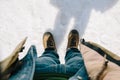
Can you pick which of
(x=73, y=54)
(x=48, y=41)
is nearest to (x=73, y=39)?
(x=48, y=41)

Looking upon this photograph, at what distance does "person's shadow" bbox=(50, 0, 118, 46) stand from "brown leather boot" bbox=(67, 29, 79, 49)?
0.37ft

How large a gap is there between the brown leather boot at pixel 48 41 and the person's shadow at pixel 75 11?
114 mm

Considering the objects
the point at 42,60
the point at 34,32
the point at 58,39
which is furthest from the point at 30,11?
the point at 42,60

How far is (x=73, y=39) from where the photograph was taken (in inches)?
95.1

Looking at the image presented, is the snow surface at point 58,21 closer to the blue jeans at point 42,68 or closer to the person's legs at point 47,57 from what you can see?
the person's legs at point 47,57

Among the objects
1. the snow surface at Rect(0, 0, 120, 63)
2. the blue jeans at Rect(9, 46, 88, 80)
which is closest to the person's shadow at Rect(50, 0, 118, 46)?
the snow surface at Rect(0, 0, 120, 63)

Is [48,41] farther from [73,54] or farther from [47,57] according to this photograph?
[47,57]

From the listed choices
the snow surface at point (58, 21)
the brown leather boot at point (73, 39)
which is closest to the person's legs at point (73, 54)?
the brown leather boot at point (73, 39)

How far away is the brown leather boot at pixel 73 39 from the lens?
7.65 ft

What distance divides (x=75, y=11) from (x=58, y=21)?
0.19 meters

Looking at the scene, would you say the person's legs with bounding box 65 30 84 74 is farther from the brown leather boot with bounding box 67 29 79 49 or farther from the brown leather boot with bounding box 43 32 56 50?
the brown leather boot with bounding box 43 32 56 50

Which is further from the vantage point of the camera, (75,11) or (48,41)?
(75,11)

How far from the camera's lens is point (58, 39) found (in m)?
2.56

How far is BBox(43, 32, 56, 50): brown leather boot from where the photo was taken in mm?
2319
